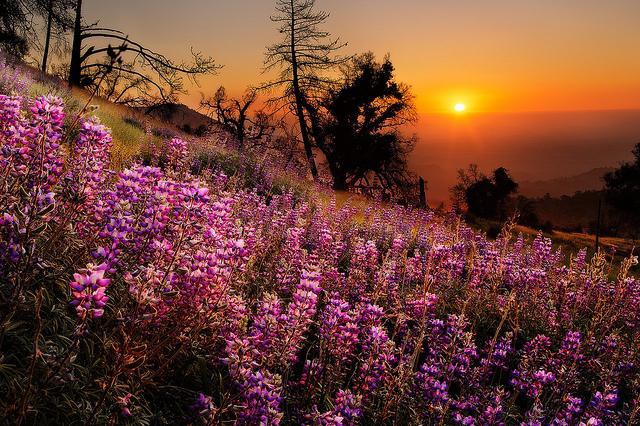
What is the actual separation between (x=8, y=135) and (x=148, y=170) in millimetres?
1107

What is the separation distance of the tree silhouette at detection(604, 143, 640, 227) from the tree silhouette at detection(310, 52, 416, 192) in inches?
1256

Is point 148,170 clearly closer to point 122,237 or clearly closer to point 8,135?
point 122,237

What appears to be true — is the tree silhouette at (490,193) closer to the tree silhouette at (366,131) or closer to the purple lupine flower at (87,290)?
the tree silhouette at (366,131)

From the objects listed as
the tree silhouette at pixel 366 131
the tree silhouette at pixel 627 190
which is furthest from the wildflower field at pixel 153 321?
the tree silhouette at pixel 627 190

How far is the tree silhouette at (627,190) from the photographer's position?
52.5 m

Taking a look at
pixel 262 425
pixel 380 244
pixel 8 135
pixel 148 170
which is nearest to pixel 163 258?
pixel 148 170

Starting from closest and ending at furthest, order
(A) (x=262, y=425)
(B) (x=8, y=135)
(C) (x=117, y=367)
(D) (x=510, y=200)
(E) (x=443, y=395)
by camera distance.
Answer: (C) (x=117, y=367) < (A) (x=262, y=425) < (B) (x=8, y=135) < (E) (x=443, y=395) < (D) (x=510, y=200)

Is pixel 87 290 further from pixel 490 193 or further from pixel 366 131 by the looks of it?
pixel 490 193

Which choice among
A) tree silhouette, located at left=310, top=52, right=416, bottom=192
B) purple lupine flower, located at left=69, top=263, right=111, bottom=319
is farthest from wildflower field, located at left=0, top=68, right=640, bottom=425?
tree silhouette, located at left=310, top=52, right=416, bottom=192

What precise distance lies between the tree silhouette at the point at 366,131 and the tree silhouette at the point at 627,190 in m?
31.9

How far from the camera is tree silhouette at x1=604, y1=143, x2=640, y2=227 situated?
5250 centimetres

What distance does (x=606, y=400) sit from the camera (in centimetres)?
403

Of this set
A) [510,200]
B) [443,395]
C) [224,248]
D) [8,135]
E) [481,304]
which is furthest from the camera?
[510,200]

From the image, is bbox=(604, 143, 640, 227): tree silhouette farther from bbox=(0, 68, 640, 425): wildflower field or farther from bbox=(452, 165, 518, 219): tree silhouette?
bbox=(0, 68, 640, 425): wildflower field
